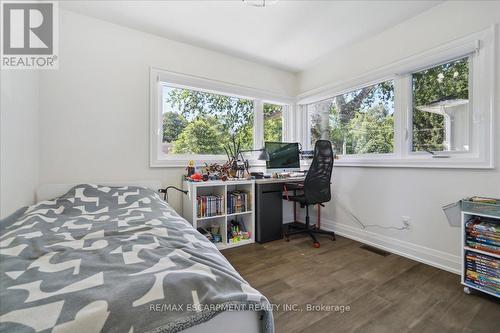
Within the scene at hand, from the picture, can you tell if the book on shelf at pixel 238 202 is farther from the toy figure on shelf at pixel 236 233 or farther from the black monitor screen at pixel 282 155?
the black monitor screen at pixel 282 155

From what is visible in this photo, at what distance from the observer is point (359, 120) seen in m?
2.92

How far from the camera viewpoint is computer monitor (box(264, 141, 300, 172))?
9.73 feet

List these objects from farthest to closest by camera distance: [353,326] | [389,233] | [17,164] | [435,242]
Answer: [389,233] → [435,242] → [17,164] → [353,326]

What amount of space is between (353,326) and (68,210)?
2.08m

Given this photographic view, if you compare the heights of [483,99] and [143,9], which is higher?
[143,9]

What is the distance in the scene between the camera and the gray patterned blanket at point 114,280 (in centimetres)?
57

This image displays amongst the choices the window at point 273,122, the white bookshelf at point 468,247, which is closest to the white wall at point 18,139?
the window at point 273,122

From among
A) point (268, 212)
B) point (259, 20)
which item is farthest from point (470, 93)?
point (268, 212)

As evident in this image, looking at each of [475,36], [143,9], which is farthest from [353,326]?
[143,9]

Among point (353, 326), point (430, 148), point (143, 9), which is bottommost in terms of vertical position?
point (353, 326)

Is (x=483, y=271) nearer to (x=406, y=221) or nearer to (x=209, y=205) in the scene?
(x=406, y=221)

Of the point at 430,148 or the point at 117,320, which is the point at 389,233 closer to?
the point at 430,148

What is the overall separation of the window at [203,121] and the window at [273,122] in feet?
0.90

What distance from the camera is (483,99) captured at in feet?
5.92
